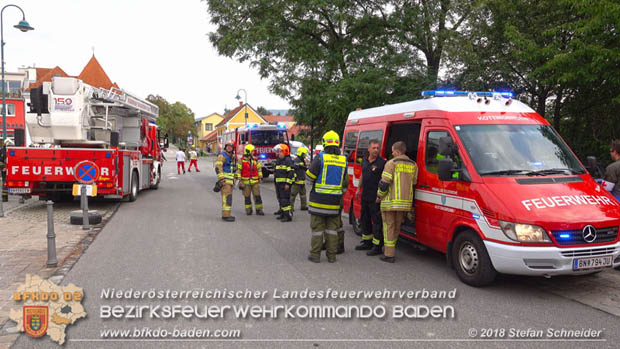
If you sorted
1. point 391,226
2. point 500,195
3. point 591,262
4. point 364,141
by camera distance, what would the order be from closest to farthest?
point 591,262, point 500,195, point 391,226, point 364,141

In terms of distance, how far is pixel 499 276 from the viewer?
6.03 metres

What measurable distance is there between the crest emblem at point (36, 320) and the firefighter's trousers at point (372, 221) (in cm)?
447

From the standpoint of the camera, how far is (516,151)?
19.3ft

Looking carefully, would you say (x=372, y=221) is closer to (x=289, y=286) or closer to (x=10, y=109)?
(x=289, y=286)

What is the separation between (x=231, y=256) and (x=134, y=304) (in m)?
2.25

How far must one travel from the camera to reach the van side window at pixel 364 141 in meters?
8.13

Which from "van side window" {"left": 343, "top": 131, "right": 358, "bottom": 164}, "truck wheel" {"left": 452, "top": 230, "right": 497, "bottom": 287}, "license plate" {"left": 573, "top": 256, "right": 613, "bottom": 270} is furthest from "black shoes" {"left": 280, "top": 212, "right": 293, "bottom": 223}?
"license plate" {"left": 573, "top": 256, "right": 613, "bottom": 270}

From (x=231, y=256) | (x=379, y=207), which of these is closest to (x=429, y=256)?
(x=379, y=207)

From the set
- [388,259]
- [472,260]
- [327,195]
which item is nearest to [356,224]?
[388,259]

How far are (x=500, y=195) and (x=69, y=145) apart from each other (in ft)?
36.6

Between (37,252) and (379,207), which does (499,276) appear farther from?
(37,252)

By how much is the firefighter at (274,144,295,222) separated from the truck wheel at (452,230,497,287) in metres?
5.18

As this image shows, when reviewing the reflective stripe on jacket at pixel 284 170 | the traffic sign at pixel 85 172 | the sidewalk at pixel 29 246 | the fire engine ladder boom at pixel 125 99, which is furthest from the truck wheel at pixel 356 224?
the fire engine ladder boom at pixel 125 99

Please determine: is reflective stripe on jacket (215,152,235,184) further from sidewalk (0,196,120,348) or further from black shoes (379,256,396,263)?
black shoes (379,256,396,263)
